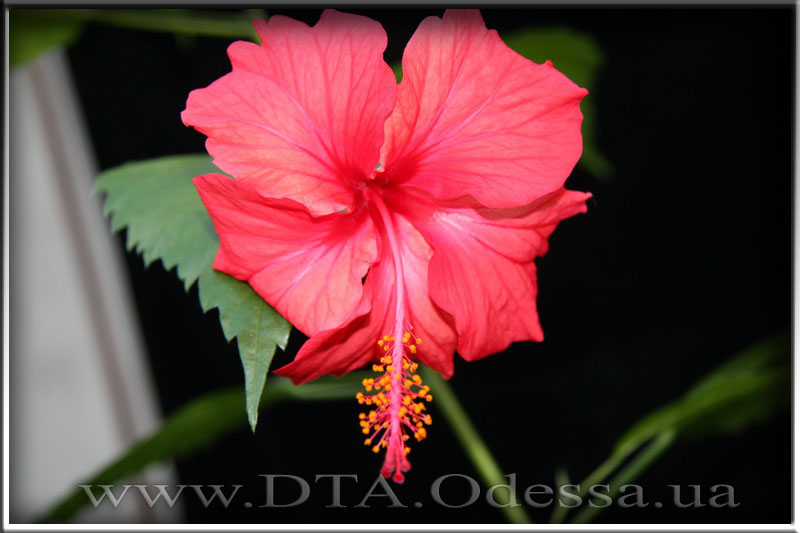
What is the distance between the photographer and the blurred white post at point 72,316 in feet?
3.17

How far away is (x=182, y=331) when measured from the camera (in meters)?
1.01

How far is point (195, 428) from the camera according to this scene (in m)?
0.70

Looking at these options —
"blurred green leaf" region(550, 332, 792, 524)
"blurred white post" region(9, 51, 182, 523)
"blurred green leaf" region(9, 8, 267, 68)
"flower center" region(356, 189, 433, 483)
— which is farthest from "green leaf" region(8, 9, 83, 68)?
"blurred green leaf" region(550, 332, 792, 524)

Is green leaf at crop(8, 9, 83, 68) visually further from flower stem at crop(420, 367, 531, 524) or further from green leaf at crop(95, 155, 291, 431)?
flower stem at crop(420, 367, 531, 524)

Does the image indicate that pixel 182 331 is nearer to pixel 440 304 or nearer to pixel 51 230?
pixel 51 230

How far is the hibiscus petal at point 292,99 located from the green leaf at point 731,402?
0.37 m

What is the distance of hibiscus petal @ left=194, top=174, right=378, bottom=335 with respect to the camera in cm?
36

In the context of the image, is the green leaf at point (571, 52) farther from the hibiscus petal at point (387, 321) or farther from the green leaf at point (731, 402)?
the hibiscus petal at point (387, 321)

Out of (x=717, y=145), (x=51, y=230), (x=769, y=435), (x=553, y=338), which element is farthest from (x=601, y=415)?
(x=51, y=230)

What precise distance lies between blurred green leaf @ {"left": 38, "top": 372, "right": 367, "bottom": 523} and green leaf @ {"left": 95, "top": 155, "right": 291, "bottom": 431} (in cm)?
22

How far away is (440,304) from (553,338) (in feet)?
2.03

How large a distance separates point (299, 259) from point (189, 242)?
0.10m

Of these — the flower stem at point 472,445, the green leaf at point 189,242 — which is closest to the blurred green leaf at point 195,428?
the flower stem at point 472,445

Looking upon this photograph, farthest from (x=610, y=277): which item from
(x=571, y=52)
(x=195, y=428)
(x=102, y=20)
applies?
(x=102, y=20)
